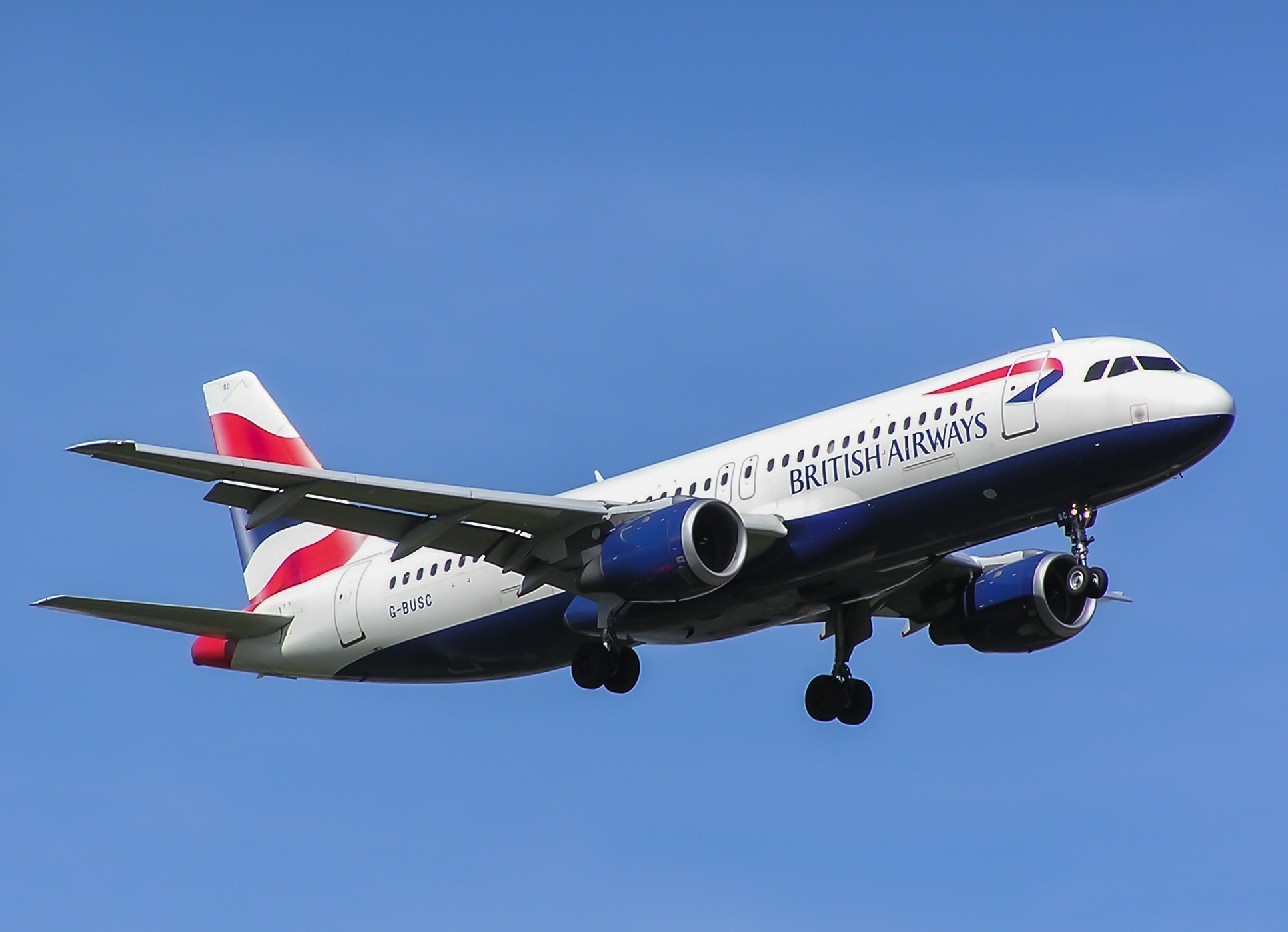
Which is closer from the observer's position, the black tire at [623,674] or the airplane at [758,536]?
the airplane at [758,536]

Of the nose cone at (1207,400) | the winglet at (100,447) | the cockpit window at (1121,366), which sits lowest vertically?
the winglet at (100,447)

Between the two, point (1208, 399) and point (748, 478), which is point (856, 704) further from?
point (1208, 399)

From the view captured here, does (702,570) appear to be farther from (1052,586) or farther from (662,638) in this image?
(1052,586)

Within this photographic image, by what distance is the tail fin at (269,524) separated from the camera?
42.5 m

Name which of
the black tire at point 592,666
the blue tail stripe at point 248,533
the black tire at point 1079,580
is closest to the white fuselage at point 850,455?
the black tire at point 592,666

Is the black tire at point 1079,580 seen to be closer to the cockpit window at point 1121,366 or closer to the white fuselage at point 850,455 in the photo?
the white fuselage at point 850,455

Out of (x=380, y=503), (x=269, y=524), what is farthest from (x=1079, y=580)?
(x=269, y=524)

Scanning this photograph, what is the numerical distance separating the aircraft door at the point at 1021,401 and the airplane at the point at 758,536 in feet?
0.13

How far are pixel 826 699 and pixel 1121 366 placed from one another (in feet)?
34.9

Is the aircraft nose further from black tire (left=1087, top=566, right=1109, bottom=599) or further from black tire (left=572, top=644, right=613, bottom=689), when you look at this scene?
black tire (left=572, top=644, right=613, bottom=689)

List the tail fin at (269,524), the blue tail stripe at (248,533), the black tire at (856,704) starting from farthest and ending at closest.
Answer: the blue tail stripe at (248,533) < the tail fin at (269,524) < the black tire at (856,704)

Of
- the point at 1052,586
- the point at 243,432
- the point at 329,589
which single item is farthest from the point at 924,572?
the point at 243,432

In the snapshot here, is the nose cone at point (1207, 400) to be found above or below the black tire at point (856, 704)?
above

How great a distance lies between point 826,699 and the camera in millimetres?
38750
